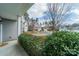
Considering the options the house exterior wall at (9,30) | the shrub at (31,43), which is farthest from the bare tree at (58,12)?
the house exterior wall at (9,30)

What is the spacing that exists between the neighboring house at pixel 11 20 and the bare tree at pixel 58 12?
404 millimetres

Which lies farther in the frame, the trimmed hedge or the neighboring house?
the neighboring house

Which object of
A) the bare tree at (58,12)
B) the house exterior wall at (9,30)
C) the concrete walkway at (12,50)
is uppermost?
the bare tree at (58,12)

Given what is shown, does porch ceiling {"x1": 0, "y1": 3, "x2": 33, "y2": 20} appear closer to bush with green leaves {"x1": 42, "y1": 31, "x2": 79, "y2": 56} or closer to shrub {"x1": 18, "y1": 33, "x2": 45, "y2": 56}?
shrub {"x1": 18, "y1": 33, "x2": 45, "y2": 56}

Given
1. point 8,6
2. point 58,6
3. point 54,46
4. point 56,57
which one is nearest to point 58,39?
point 54,46

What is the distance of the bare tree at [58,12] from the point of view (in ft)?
9.57

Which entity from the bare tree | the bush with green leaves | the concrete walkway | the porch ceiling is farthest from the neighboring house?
the bush with green leaves

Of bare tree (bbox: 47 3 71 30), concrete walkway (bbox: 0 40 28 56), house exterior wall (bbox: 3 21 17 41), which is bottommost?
concrete walkway (bbox: 0 40 28 56)

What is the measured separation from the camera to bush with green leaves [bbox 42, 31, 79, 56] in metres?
2.84

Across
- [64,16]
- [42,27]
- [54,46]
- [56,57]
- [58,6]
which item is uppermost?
[58,6]

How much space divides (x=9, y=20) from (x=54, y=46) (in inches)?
36.6

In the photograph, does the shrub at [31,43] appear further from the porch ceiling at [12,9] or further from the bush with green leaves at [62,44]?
the porch ceiling at [12,9]

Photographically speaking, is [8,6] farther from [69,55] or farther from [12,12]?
[69,55]

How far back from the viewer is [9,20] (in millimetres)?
2979
